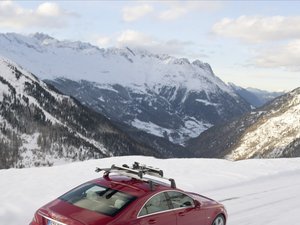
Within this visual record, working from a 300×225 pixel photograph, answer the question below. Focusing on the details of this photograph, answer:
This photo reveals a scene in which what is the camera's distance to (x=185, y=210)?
35.6 feet

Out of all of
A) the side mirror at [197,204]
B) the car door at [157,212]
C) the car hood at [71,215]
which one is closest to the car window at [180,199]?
the side mirror at [197,204]

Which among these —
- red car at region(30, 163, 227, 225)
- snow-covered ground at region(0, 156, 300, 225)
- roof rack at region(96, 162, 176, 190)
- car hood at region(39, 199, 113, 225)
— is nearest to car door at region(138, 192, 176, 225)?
red car at region(30, 163, 227, 225)

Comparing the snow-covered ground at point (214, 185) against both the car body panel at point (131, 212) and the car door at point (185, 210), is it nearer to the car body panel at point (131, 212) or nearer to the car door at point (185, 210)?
the car door at point (185, 210)

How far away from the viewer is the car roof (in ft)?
32.0

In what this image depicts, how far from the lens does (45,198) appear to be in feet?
49.1

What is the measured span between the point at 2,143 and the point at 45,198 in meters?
182

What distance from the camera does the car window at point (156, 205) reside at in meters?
9.62

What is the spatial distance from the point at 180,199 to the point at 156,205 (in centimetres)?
106

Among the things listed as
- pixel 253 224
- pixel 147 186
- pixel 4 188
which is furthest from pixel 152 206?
pixel 4 188

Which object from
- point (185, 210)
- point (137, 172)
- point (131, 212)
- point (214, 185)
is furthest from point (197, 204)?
point (214, 185)

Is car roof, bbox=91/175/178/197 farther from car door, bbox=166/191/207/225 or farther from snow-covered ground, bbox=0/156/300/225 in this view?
snow-covered ground, bbox=0/156/300/225

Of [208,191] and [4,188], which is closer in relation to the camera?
[4,188]

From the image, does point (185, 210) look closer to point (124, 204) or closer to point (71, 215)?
point (124, 204)

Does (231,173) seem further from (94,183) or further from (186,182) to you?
(94,183)
